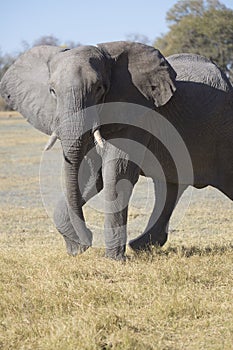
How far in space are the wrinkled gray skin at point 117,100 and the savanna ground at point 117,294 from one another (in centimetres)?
41

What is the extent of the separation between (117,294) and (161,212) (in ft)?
7.51

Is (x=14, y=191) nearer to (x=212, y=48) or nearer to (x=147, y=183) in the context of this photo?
(x=147, y=183)

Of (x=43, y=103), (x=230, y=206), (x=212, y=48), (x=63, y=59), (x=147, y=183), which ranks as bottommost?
(x=212, y=48)

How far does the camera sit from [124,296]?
190 inches

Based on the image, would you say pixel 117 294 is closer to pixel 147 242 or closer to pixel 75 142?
pixel 75 142

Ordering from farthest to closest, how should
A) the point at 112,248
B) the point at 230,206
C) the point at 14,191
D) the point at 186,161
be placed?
the point at 14,191 → the point at 230,206 → the point at 186,161 → the point at 112,248

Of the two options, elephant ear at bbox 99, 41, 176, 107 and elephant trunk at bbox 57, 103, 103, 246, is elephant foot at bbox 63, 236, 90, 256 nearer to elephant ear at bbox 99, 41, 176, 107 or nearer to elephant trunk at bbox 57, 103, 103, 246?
elephant trunk at bbox 57, 103, 103, 246

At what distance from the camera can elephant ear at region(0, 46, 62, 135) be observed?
6.11 m

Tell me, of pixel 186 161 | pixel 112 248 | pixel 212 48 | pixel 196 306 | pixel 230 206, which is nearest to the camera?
pixel 196 306

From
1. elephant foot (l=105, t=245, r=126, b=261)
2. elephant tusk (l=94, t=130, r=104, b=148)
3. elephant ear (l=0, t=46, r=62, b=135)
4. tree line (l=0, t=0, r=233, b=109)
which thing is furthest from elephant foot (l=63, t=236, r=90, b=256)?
tree line (l=0, t=0, r=233, b=109)

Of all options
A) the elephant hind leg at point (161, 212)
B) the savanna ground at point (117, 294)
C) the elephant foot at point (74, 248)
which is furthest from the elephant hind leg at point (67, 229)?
the elephant hind leg at point (161, 212)

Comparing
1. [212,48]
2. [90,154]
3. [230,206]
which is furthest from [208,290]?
[212,48]

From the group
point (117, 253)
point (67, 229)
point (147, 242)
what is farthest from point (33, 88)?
point (147, 242)

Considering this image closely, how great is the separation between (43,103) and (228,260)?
1957mm
